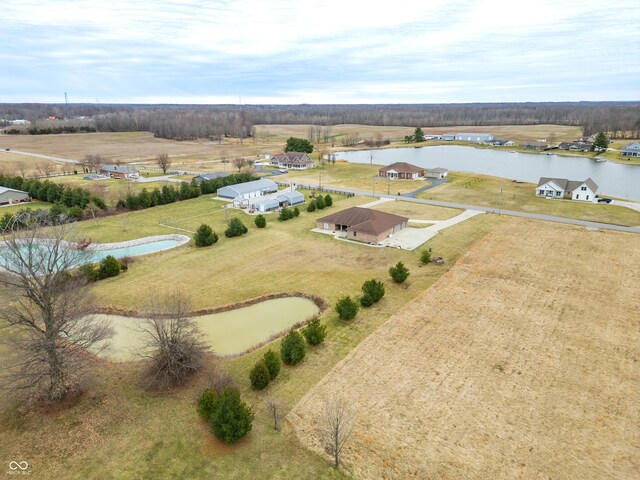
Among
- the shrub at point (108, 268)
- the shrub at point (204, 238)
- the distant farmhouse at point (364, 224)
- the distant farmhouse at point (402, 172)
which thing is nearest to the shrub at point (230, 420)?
the shrub at point (108, 268)

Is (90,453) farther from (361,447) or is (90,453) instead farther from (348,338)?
(348,338)

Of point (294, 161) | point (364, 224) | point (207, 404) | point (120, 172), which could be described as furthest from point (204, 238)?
point (294, 161)

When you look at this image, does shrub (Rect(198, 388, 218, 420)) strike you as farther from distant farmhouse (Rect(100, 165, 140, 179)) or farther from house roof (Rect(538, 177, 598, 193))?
distant farmhouse (Rect(100, 165, 140, 179))

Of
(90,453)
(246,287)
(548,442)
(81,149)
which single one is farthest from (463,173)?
(81,149)

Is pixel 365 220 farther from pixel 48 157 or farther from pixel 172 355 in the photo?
pixel 48 157

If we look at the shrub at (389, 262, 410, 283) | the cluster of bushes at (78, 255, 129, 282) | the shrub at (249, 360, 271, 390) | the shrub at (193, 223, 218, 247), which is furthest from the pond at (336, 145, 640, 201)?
the cluster of bushes at (78, 255, 129, 282)

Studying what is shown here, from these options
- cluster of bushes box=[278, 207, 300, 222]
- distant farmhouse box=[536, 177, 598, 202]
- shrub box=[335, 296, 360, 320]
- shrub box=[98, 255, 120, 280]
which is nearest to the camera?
shrub box=[335, 296, 360, 320]

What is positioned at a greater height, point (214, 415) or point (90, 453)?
point (214, 415)
